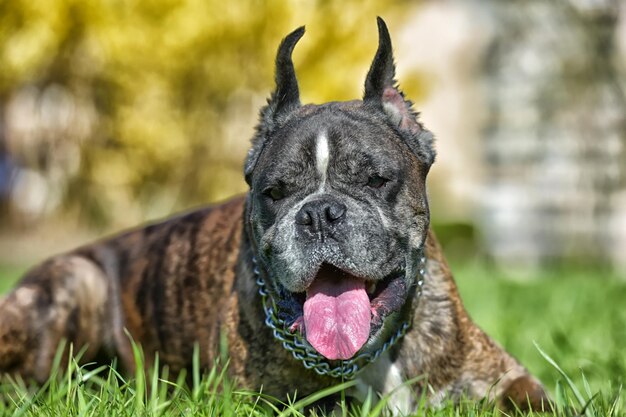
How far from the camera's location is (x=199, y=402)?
3.12 m

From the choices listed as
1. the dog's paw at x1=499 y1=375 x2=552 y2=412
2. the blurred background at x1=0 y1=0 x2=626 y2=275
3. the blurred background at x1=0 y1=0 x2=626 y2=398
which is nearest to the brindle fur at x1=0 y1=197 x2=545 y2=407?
the dog's paw at x1=499 y1=375 x2=552 y2=412

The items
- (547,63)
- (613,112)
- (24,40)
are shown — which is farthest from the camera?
(547,63)

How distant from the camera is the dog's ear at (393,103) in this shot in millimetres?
3736

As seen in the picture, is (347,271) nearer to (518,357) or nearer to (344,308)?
(344,308)

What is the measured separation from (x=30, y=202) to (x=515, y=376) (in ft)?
49.2

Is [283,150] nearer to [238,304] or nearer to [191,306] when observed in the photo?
[238,304]

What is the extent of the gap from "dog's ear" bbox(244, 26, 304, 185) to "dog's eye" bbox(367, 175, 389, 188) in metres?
0.53

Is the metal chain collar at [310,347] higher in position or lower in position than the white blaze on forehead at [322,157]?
lower

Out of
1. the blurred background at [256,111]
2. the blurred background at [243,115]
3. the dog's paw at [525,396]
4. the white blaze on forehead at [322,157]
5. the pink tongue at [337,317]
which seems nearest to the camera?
the pink tongue at [337,317]

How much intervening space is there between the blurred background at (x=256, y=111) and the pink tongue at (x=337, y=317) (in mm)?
8262

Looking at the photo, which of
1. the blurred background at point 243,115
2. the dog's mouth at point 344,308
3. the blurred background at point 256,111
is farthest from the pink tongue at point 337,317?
the blurred background at point 256,111

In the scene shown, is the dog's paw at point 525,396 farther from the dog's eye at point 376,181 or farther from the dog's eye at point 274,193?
the dog's eye at point 274,193

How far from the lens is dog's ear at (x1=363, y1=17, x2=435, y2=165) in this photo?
3.74 metres

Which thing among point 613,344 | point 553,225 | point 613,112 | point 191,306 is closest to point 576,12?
point 613,112
